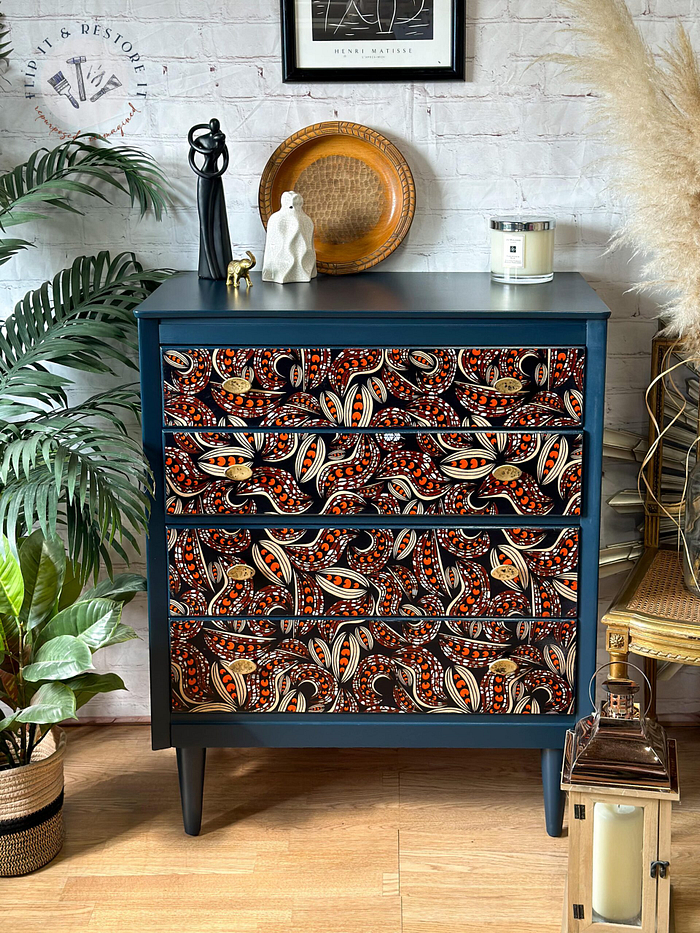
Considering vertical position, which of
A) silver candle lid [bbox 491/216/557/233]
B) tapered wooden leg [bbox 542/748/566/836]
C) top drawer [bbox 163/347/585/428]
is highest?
silver candle lid [bbox 491/216/557/233]

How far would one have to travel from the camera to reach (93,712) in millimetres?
2439

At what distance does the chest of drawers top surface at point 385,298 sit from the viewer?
1.69m

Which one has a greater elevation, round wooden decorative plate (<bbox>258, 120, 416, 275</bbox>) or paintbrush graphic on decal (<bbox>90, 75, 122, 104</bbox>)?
paintbrush graphic on decal (<bbox>90, 75, 122, 104</bbox>)

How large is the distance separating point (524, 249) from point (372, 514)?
0.65m

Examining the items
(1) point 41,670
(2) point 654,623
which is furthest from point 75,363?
(2) point 654,623

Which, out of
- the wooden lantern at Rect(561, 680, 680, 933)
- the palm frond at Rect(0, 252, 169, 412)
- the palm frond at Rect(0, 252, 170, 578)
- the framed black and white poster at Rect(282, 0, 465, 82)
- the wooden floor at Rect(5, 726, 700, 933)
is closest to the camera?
the wooden lantern at Rect(561, 680, 680, 933)

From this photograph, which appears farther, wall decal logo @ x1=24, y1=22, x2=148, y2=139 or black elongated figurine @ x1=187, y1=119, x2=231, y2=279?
wall decal logo @ x1=24, y1=22, x2=148, y2=139

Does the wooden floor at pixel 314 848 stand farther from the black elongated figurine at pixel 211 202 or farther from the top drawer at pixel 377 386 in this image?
the black elongated figurine at pixel 211 202

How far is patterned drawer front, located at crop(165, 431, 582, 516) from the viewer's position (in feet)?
5.74

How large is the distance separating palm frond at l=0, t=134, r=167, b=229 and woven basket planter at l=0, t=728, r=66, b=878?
1.10 meters

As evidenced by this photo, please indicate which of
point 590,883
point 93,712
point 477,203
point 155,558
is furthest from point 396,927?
point 477,203

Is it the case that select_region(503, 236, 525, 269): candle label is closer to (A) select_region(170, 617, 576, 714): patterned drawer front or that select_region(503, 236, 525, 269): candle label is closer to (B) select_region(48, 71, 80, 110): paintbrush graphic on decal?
(A) select_region(170, 617, 576, 714): patterned drawer front

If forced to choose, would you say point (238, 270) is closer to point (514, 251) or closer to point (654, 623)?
point (514, 251)

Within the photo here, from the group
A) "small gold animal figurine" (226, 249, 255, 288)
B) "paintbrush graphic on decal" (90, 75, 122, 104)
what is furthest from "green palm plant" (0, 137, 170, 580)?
"small gold animal figurine" (226, 249, 255, 288)
